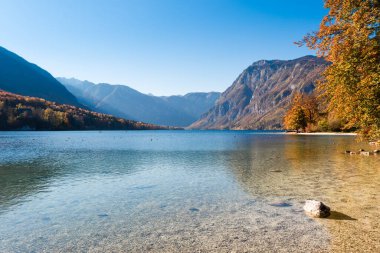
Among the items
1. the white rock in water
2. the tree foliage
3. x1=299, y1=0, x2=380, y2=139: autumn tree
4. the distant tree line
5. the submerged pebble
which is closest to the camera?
the white rock in water

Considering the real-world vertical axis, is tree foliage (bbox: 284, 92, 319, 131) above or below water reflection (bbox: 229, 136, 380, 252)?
→ above

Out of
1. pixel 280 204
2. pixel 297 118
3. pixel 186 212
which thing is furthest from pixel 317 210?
pixel 297 118

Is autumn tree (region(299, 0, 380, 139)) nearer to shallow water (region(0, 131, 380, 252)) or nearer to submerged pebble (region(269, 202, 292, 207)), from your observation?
shallow water (region(0, 131, 380, 252))

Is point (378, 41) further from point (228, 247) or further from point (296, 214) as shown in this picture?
point (228, 247)

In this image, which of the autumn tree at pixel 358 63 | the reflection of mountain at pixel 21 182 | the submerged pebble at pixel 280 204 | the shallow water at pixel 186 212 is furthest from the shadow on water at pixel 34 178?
the autumn tree at pixel 358 63

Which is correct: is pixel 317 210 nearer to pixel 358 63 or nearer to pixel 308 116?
pixel 358 63

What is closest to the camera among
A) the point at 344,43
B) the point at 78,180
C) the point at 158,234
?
the point at 158,234

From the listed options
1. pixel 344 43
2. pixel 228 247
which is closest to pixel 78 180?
pixel 228 247

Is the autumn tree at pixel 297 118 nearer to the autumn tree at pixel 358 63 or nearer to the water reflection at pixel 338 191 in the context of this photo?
the water reflection at pixel 338 191

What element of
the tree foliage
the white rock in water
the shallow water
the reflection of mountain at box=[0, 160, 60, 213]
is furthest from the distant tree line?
the white rock in water

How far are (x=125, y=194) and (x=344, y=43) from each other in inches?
873

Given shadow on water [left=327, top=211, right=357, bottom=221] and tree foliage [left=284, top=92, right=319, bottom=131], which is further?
tree foliage [left=284, top=92, right=319, bottom=131]

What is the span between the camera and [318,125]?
154 m

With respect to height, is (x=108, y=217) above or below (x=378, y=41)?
below
